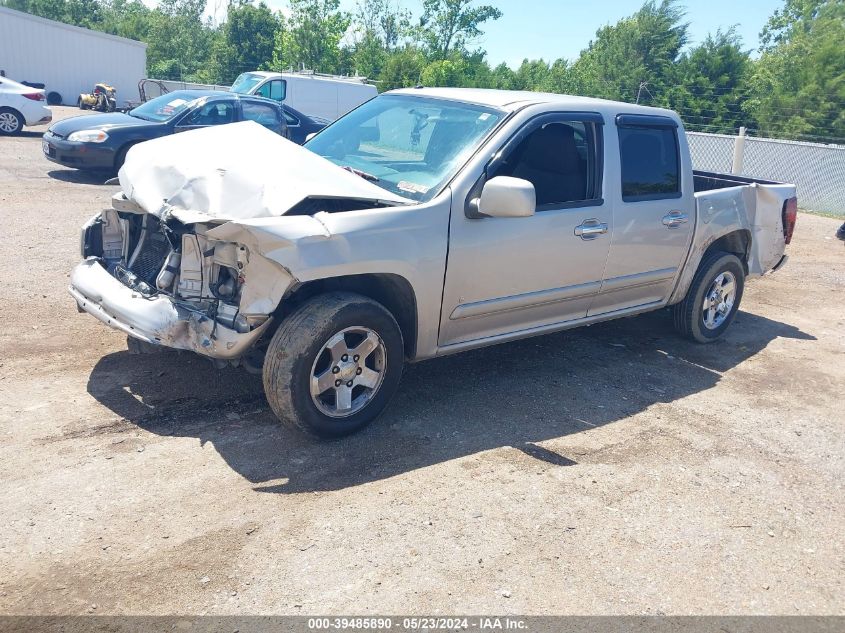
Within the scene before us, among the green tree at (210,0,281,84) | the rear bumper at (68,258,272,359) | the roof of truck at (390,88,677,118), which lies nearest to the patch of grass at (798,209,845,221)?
the roof of truck at (390,88,677,118)

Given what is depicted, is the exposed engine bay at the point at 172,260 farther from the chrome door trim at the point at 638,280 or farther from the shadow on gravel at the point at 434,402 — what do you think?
the chrome door trim at the point at 638,280

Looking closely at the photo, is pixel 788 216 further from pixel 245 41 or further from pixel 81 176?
pixel 245 41

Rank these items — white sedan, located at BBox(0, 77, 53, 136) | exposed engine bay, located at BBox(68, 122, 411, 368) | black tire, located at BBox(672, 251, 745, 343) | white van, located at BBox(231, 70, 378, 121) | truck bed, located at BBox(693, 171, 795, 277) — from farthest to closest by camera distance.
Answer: white van, located at BBox(231, 70, 378, 121), white sedan, located at BBox(0, 77, 53, 136), black tire, located at BBox(672, 251, 745, 343), truck bed, located at BBox(693, 171, 795, 277), exposed engine bay, located at BBox(68, 122, 411, 368)

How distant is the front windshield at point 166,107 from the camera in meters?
12.6

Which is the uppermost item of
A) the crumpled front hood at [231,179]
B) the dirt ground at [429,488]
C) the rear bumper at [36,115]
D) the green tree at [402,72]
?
the green tree at [402,72]

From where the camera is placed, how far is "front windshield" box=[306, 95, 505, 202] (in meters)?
4.82

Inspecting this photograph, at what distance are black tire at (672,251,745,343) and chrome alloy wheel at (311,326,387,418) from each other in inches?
133

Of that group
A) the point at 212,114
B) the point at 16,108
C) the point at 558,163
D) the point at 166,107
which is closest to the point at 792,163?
the point at 212,114

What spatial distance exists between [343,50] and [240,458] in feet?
148

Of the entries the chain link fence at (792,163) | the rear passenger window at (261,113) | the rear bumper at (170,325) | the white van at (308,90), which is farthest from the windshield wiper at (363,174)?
the white van at (308,90)

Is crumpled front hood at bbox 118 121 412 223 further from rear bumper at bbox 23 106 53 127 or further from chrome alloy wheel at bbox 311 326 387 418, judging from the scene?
rear bumper at bbox 23 106 53 127

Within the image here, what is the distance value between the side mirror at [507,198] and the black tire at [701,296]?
9.09 ft

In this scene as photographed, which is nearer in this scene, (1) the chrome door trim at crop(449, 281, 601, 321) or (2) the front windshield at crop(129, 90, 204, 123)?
(1) the chrome door trim at crop(449, 281, 601, 321)

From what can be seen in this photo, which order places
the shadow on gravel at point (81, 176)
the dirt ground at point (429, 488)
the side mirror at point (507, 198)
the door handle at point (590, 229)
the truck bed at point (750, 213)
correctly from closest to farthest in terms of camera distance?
the dirt ground at point (429, 488), the side mirror at point (507, 198), the door handle at point (590, 229), the truck bed at point (750, 213), the shadow on gravel at point (81, 176)
